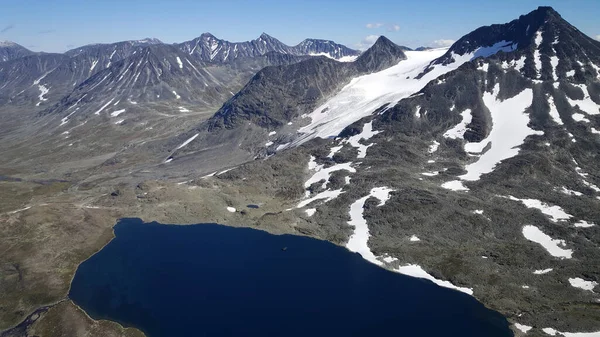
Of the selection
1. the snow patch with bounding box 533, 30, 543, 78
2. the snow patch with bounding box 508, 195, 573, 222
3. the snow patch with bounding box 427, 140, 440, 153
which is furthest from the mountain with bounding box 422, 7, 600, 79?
the snow patch with bounding box 508, 195, 573, 222

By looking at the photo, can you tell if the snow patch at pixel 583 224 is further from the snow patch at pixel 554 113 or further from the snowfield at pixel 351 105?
the snowfield at pixel 351 105

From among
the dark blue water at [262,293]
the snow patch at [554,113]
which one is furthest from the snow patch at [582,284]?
the snow patch at [554,113]

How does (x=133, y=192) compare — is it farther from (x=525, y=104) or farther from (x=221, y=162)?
(x=525, y=104)

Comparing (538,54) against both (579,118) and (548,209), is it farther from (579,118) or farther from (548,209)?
(548,209)

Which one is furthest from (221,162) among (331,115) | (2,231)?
(2,231)

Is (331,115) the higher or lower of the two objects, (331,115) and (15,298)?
the higher

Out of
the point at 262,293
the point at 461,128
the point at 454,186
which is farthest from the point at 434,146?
the point at 262,293

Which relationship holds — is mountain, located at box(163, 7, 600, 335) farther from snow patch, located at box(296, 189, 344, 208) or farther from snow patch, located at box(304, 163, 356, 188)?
snow patch, located at box(296, 189, 344, 208)
